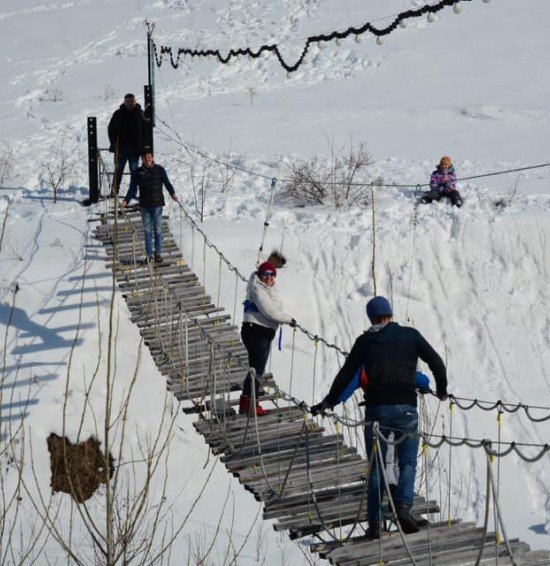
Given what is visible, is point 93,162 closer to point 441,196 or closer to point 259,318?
point 441,196

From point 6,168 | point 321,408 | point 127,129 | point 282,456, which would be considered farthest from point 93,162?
point 321,408

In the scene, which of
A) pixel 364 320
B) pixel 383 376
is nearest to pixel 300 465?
pixel 383 376

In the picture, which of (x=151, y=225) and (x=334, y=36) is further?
(x=334, y=36)

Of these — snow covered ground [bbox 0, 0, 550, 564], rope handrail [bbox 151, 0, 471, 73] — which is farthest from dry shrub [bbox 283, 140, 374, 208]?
rope handrail [bbox 151, 0, 471, 73]

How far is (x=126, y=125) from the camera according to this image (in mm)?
15836

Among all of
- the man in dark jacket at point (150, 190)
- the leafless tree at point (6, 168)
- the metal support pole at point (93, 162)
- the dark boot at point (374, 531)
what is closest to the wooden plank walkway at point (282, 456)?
the dark boot at point (374, 531)

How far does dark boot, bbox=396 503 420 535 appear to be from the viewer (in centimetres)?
739

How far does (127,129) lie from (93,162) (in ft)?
4.36

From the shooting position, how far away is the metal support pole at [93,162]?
16812 millimetres

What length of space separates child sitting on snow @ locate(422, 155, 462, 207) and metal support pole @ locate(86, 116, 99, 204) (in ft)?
14.3

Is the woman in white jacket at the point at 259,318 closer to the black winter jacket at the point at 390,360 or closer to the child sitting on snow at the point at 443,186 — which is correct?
the black winter jacket at the point at 390,360

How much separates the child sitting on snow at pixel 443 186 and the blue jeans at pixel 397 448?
33.0 feet

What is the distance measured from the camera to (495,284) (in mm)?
16500

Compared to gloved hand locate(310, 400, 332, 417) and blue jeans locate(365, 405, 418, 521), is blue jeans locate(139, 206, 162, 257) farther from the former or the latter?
blue jeans locate(365, 405, 418, 521)
